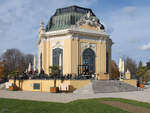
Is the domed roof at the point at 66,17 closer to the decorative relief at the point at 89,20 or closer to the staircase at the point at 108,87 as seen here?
the decorative relief at the point at 89,20

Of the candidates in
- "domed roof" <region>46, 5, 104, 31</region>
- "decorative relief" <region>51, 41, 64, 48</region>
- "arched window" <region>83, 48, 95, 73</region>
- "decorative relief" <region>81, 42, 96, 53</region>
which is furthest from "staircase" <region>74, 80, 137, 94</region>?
"domed roof" <region>46, 5, 104, 31</region>

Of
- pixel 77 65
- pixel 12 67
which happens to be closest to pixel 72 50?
pixel 77 65

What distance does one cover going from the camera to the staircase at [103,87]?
86.9 ft

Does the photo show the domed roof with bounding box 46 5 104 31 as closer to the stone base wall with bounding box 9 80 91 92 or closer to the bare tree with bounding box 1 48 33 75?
the stone base wall with bounding box 9 80 91 92

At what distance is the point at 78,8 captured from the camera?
40.0 metres

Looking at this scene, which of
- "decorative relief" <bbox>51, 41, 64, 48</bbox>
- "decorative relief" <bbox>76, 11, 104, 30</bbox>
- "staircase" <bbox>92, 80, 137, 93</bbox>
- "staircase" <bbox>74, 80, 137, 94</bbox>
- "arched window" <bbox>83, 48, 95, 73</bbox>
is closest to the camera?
"staircase" <bbox>74, 80, 137, 94</bbox>

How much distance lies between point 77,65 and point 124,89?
961cm

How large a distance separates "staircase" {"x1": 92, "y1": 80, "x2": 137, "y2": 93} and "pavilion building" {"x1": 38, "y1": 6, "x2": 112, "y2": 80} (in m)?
6.21

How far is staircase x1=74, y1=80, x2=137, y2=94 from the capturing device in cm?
2650

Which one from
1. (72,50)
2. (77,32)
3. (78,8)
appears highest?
(78,8)

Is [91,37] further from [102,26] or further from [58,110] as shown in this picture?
[58,110]

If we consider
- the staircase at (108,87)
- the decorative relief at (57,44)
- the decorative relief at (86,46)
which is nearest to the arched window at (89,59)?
the decorative relief at (86,46)

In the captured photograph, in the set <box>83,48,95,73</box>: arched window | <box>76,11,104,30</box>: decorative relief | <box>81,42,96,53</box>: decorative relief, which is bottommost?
<box>83,48,95,73</box>: arched window

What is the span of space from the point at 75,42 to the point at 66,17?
505 centimetres
